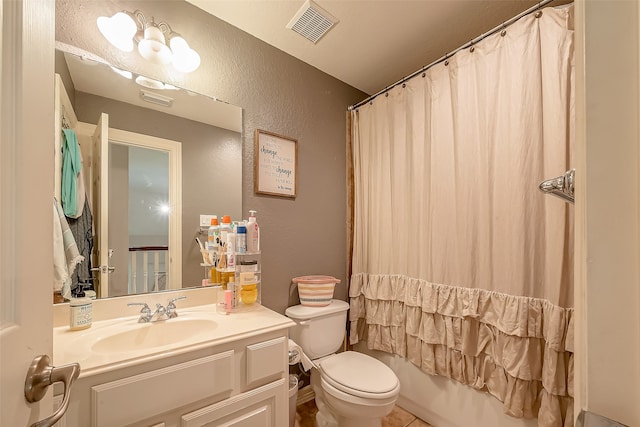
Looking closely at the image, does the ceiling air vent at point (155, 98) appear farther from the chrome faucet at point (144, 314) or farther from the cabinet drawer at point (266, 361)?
the cabinet drawer at point (266, 361)

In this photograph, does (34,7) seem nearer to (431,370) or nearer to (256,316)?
(256,316)

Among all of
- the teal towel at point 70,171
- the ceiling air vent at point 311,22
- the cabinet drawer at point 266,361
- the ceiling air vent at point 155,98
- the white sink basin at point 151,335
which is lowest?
the cabinet drawer at point 266,361

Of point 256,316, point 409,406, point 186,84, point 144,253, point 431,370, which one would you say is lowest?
point 409,406

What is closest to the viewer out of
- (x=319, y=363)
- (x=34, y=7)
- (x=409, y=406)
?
(x=34, y=7)

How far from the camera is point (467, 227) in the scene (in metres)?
1.40

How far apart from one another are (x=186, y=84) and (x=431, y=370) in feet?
7.06

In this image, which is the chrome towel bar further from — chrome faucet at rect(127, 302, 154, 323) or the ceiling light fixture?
the ceiling light fixture

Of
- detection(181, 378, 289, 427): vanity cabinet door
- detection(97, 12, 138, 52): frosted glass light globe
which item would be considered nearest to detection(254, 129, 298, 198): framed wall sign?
detection(97, 12, 138, 52): frosted glass light globe

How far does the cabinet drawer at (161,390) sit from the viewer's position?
76 cm

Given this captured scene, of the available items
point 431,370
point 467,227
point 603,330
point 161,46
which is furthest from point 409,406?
point 161,46

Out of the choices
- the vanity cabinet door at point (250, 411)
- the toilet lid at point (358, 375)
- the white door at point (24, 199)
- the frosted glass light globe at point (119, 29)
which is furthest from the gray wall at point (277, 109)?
the white door at point (24, 199)

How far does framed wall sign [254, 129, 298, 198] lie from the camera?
162 centimetres

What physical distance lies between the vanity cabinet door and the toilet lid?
327 mm

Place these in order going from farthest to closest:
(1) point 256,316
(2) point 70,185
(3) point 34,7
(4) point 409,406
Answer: (4) point 409,406
(1) point 256,316
(2) point 70,185
(3) point 34,7
